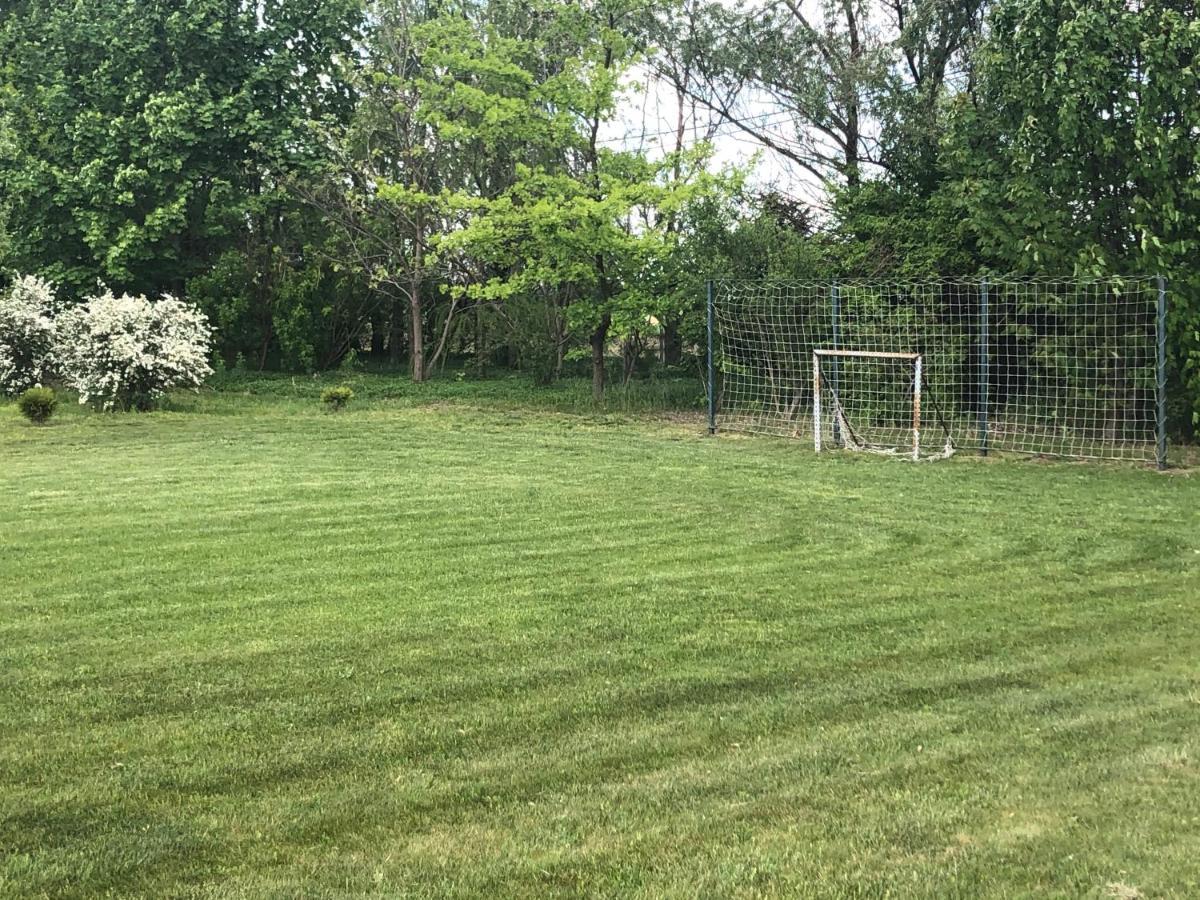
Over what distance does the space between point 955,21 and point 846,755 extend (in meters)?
16.7

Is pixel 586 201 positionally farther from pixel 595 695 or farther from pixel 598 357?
pixel 595 695

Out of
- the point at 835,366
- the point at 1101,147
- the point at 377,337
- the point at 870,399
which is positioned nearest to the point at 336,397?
the point at 835,366

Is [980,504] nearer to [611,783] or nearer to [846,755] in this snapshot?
[846,755]

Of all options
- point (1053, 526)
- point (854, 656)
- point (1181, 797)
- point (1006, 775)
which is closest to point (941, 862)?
point (1006, 775)

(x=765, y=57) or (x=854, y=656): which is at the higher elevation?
(x=765, y=57)

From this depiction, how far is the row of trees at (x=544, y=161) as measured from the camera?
12.0 meters

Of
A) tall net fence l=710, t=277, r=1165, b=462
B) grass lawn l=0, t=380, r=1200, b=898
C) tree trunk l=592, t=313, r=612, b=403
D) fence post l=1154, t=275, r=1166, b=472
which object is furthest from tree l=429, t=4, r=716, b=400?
grass lawn l=0, t=380, r=1200, b=898

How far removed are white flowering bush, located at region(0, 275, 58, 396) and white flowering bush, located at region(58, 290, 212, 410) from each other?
0.96 m

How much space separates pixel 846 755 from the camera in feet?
10.5

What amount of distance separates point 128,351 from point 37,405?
1682 millimetres

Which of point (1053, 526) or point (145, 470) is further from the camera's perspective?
point (145, 470)

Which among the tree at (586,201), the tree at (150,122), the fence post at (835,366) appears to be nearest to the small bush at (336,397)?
the tree at (586,201)

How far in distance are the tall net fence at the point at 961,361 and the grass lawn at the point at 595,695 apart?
4513 millimetres

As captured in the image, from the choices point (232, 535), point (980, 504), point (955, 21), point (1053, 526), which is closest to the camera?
point (232, 535)
